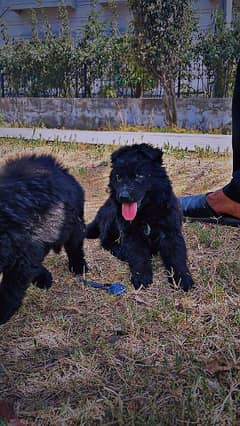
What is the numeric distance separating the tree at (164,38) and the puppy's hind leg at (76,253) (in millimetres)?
7928

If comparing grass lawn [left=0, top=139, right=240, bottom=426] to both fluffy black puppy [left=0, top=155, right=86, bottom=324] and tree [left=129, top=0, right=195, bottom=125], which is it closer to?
fluffy black puppy [left=0, top=155, right=86, bottom=324]

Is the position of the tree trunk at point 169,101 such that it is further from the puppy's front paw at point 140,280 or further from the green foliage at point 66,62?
the puppy's front paw at point 140,280

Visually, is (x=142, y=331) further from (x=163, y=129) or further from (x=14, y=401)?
(x=163, y=129)

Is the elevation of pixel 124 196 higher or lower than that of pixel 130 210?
higher

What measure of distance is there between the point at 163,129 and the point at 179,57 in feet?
5.67

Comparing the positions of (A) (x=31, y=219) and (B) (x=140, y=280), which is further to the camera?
(B) (x=140, y=280)

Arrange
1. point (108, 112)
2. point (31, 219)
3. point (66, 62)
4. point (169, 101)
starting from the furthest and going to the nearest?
point (66, 62), point (108, 112), point (169, 101), point (31, 219)

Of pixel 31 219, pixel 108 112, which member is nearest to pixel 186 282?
pixel 31 219

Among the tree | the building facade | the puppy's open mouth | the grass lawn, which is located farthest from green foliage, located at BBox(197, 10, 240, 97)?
the puppy's open mouth

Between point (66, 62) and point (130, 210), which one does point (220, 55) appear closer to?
point (66, 62)

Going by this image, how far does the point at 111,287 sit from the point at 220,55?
9437 millimetres

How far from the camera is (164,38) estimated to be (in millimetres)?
10461

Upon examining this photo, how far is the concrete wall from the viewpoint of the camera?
10788 mm

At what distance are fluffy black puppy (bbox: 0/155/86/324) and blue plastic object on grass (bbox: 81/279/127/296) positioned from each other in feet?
0.86
